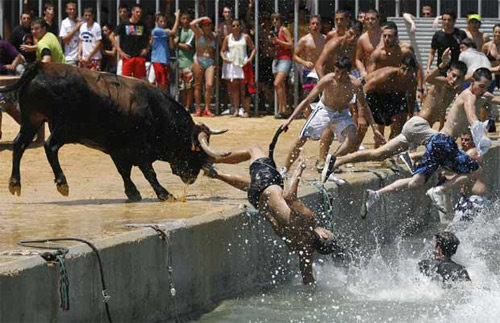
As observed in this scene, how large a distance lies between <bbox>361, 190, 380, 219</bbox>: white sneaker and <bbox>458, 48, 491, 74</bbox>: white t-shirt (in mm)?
6000

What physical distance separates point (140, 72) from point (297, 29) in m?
2.69

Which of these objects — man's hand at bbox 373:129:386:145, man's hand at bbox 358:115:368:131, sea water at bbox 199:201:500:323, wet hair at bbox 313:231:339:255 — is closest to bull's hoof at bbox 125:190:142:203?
sea water at bbox 199:201:500:323

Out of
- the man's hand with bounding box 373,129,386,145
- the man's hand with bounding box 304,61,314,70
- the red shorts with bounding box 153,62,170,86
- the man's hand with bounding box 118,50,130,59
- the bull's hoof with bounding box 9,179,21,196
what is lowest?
the bull's hoof with bounding box 9,179,21,196

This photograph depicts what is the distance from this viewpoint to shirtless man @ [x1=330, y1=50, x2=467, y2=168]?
14.1 meters

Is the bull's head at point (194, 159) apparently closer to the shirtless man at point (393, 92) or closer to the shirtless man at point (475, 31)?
the shirtless man at point (393, 92)

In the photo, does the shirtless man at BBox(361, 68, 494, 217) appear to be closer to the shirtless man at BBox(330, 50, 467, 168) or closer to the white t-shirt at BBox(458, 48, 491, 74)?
the shirtless man at BBox(330, 50, 467, 168)

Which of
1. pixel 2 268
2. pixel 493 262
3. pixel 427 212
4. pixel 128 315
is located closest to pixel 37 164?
pixel 427 212

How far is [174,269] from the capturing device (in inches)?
413

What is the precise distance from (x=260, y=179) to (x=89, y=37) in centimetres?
1075

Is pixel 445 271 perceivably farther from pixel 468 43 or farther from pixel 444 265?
pixel 468 43

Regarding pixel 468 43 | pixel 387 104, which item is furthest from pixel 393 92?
pixel 468 43

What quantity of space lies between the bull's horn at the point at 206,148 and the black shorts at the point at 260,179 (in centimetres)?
90

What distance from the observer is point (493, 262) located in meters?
13.7

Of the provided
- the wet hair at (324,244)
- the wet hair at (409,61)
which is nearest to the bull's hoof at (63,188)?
the wet hair at (324,244)
